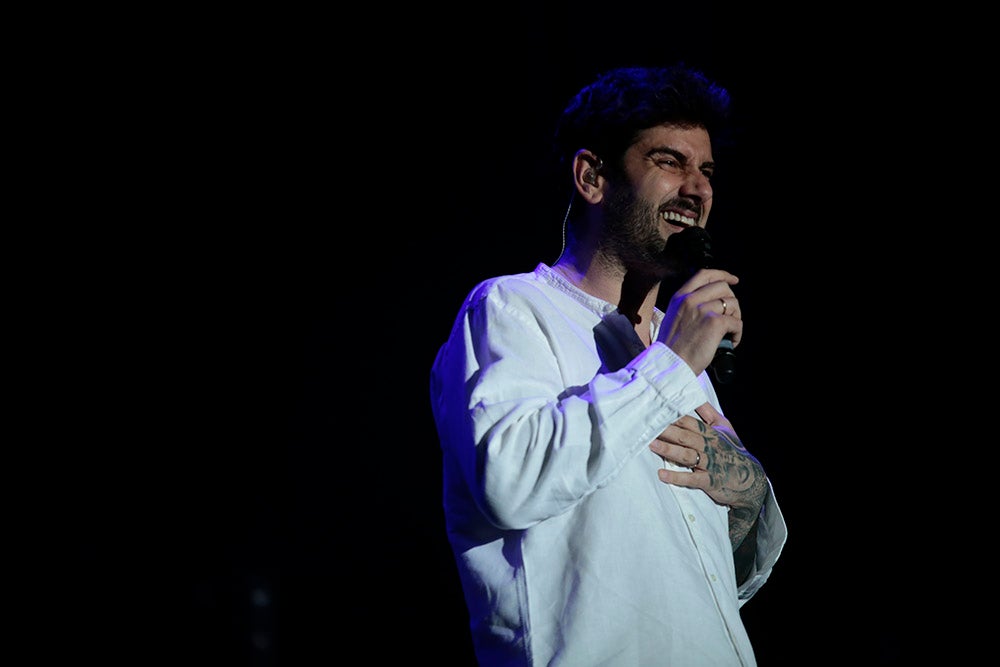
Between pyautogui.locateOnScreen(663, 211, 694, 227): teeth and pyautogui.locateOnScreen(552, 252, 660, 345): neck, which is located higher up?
pyautogui.locateOnScreen(663, 211, 694, 227): teeth

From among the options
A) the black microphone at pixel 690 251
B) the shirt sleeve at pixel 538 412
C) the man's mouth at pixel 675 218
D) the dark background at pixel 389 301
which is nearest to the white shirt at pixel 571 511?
the shirt sleeve at pixel 538 412

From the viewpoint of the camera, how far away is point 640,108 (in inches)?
72.6

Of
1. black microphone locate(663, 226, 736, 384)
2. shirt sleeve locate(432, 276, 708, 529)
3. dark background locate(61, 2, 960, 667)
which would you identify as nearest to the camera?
shirt sleeve locate(432, 276, 708, 529)

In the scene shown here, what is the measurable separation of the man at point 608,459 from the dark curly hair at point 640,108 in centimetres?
4

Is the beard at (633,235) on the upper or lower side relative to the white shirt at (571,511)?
upper

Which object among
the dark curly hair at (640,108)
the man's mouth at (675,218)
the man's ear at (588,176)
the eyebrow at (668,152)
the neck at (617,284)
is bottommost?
the neck at (617,284)

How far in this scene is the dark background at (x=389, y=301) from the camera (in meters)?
3.00

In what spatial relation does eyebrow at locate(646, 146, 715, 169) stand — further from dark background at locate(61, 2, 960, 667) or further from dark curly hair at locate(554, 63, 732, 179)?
dark background at locate(61, 2, 960, 667)

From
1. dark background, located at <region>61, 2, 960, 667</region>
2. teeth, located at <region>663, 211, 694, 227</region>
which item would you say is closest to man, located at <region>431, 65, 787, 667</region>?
teeth, located at <region>663, 211, 694, 227</region>

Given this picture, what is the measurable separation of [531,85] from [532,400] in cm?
218

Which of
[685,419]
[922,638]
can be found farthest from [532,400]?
[922,638]

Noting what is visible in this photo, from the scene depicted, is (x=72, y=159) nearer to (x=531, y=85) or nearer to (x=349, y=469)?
(x=349, y=469)

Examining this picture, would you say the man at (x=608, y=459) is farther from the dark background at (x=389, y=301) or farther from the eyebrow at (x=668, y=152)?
the dark background at (x=389, y=301)

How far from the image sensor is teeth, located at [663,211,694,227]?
1766 mm
